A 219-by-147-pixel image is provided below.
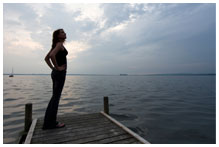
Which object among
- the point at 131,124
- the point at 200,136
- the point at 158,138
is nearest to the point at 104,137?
the point at 158,138

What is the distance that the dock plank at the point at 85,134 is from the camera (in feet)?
13.1

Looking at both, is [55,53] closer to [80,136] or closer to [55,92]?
[55,92]

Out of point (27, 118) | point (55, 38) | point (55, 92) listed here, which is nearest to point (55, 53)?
point (55, 38)

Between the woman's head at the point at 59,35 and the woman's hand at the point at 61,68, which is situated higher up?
the woman's head at the point at 59,35

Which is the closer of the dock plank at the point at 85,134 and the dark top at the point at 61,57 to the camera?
the dock plank at the point at 85,134

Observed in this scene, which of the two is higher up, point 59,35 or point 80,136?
point 59,35

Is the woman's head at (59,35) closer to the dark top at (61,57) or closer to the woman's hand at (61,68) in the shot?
the dark top at (61,57)

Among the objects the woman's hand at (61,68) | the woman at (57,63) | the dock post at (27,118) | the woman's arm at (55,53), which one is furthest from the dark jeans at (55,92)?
the dock post at (27,118)

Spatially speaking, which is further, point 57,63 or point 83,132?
point 83,132

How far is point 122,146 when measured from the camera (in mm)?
3660

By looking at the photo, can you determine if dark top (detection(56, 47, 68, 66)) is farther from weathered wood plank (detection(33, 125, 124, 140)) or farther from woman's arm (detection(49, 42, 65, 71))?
weathered wood plank (detection(33, 125, 124, 140))

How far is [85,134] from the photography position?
14.6 feet

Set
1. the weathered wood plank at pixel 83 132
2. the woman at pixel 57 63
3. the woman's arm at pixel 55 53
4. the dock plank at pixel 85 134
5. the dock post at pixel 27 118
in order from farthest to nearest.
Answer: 1. the dock post at pixel 27 118
2. the weathered wood plank at pixel 83 132
3. the woman at pixel 57 63
4. the dock plank at pixel 85 134
5. the woman's arm at pixel 55 53

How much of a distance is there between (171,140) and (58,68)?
640 cm
